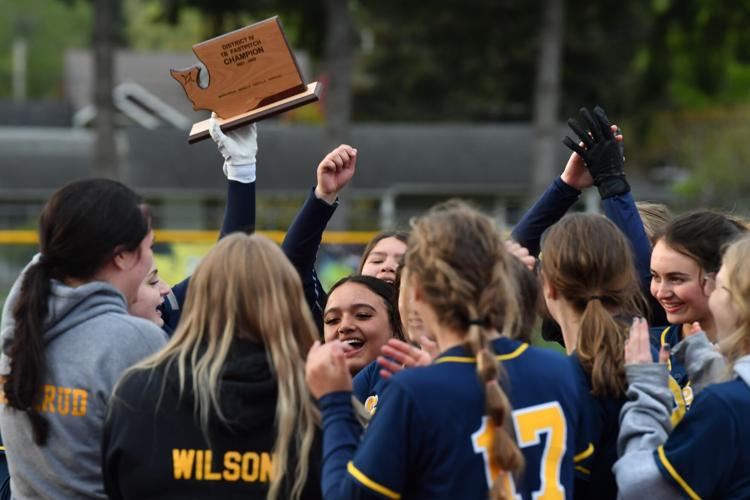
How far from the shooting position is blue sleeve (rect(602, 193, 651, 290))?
14.4 ft

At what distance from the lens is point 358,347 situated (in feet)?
15.9

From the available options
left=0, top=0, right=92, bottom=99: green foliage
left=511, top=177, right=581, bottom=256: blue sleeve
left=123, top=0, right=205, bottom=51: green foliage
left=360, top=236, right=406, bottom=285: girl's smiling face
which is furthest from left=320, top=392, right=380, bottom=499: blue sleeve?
left=0, top=0, right=92, bottom=99: green foliage

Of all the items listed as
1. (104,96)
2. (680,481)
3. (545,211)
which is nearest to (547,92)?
(104,96)

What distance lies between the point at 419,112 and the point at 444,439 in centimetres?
3577

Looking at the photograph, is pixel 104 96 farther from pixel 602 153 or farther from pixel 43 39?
pixel 43 39

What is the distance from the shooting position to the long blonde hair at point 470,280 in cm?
295

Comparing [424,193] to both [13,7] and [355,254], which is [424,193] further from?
[13,7]

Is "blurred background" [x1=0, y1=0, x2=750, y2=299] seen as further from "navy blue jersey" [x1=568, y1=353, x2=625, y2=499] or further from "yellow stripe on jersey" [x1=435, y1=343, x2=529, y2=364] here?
"yellow stripe on jersey" [x1=435, y1=343, x2=529, y2=364]

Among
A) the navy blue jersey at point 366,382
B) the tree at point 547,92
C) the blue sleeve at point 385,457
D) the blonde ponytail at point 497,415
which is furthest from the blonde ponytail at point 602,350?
the tree at point 547,92

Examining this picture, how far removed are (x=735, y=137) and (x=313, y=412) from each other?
103 ft

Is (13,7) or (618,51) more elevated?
(13,7)

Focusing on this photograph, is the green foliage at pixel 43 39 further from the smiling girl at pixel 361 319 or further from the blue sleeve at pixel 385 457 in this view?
the blue sleeve at pixel 385 457

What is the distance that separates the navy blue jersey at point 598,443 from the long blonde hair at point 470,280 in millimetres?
522

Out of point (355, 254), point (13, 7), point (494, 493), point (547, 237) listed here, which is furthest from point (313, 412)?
point (13, 7)
